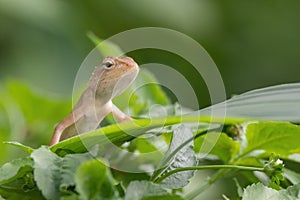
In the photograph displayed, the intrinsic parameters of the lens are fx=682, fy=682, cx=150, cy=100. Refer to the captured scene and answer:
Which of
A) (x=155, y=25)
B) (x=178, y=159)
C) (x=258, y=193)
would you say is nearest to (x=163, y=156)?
(x=178, y=159)

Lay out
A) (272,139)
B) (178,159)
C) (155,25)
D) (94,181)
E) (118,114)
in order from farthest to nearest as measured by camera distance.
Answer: (155,25), (118,114), (272,139), (178,159), (94,181)

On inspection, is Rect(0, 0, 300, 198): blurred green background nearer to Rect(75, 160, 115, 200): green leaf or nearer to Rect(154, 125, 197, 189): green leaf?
Rect(154, 125, 197, 189): green leaf

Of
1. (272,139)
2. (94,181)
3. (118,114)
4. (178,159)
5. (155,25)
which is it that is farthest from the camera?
(155,25)

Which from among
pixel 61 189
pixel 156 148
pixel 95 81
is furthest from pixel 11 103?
pixel 61 189

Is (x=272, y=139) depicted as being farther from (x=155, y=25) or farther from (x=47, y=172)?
(x=155, y=25)

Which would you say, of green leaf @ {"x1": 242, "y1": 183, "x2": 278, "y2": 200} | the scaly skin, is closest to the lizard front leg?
the scaly skin

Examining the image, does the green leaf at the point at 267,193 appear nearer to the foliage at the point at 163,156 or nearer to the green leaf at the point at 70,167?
the foliage at the point at 163,156
